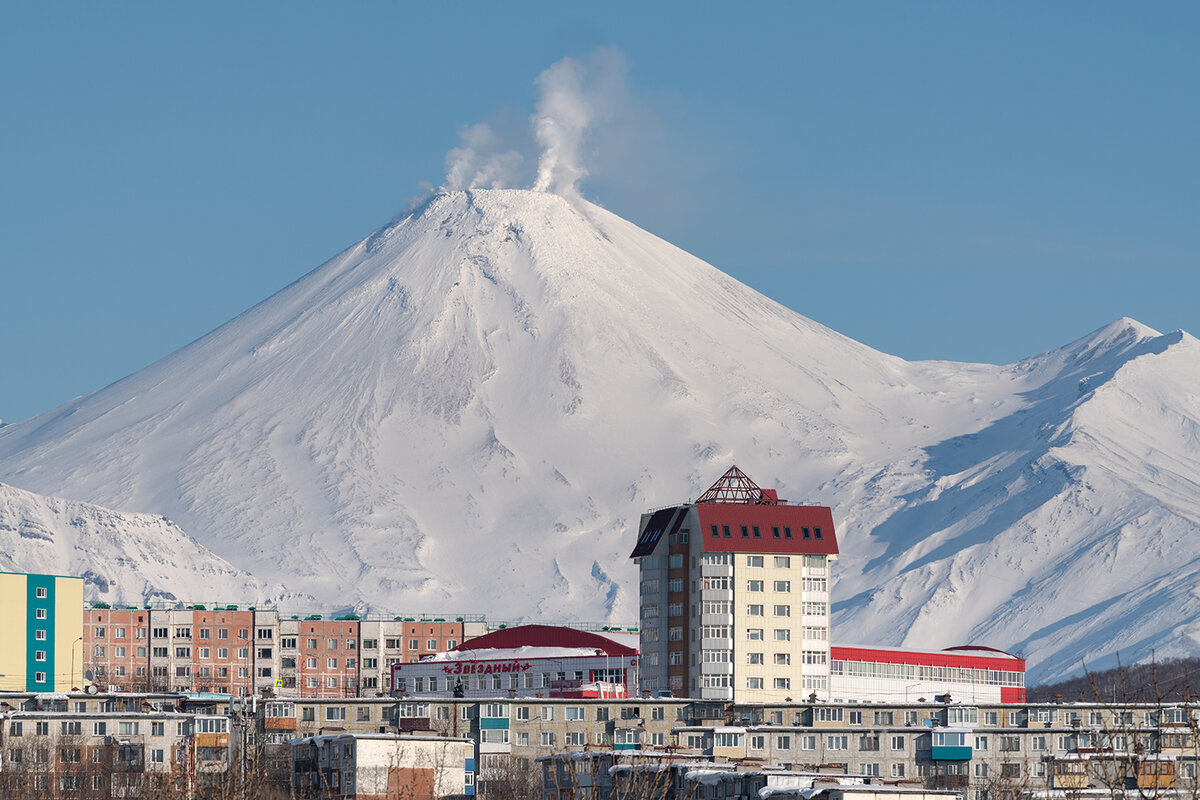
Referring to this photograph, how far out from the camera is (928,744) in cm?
8294

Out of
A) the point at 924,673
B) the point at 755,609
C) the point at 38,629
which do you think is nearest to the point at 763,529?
the point at 755,609

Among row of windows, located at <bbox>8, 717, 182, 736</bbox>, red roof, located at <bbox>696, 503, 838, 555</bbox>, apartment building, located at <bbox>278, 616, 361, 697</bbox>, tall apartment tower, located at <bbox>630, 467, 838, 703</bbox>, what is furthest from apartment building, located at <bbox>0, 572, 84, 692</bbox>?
row of windows, located at <bbox>8, 717, 182, 736</bbox>

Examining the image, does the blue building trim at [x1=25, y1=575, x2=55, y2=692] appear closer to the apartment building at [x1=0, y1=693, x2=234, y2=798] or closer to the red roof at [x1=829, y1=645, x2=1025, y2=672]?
the red roof at [x1=829, y1=645, x2=1025, y2=672]

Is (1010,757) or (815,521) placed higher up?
(815,521)

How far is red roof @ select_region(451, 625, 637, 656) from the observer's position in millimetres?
159500

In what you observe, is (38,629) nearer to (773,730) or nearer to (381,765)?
(773,730)

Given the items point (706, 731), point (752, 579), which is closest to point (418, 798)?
point (706, 731)

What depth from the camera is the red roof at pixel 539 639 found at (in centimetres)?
15950

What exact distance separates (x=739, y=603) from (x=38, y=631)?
4527 cm

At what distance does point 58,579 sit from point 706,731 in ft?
236

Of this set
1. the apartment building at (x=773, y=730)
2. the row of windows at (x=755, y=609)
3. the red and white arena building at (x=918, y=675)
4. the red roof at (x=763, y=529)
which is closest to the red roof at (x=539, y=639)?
→ the red and white arena building at (x=918, y=675)

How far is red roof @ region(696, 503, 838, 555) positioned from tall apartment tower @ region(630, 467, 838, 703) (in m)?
0.05

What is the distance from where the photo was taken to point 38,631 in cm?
14512

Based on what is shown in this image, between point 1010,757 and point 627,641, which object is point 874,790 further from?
point 627,641
